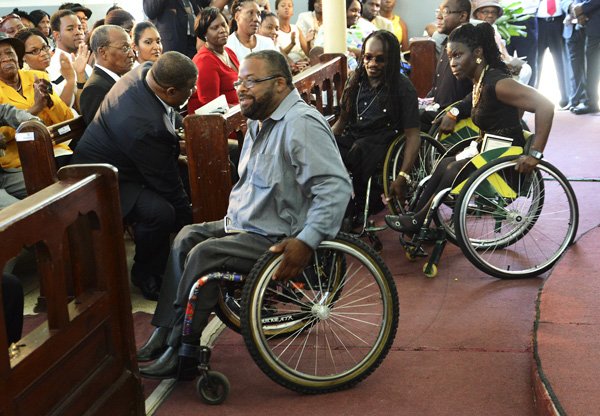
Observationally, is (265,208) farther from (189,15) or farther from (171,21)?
(189,15)

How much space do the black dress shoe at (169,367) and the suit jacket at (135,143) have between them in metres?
1.41

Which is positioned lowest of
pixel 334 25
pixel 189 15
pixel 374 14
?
pixel 374 14

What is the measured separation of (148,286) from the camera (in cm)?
509

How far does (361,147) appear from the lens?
570 centimetres

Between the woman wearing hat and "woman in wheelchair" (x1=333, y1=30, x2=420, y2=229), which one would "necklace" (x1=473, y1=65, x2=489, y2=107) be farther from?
the woman wearing hat

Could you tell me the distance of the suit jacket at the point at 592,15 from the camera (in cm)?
1007

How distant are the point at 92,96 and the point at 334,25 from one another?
8.83 ft

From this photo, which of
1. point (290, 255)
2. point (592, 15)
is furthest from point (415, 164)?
point (592, 15)

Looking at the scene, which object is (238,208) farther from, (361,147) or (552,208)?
(552,208)

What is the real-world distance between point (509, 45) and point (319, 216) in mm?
7908

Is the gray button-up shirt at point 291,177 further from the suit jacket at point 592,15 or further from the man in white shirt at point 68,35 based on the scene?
the suit jacket at point 592,15

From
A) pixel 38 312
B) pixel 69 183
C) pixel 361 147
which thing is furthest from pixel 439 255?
pixel 69 183

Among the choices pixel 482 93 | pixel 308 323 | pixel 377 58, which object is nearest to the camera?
pixel 308 323

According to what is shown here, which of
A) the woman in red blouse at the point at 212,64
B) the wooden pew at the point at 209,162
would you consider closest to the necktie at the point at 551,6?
the woman in red blouse at the point at 212,64
